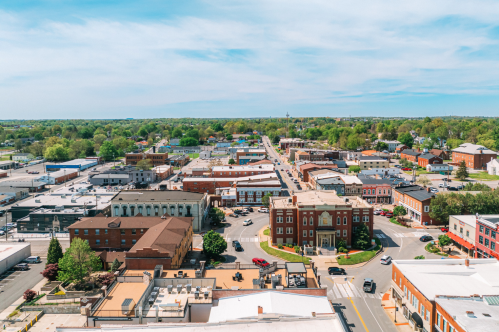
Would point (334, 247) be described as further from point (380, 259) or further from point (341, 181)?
point (341, 181)

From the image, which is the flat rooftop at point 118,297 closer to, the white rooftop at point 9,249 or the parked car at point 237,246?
the parked car at point 237,246

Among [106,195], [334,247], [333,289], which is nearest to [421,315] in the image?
[333,289]

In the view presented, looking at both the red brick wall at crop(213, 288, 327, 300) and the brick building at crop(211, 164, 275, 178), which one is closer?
the red brick wall at crop(213, 288, 327, 300)

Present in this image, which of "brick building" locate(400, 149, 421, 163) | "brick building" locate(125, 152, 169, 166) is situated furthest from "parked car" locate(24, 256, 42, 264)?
"brick building" locate(400, 149, 421, 163)

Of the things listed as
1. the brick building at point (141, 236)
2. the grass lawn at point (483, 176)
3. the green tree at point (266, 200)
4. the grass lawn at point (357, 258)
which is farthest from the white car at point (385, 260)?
the grass lawn at point (483, 176)

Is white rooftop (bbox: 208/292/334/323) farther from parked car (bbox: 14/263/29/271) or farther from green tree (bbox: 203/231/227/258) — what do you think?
parked car (bbox: 14/263/29/271)

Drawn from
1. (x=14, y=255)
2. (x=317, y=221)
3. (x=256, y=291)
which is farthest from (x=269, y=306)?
(x=14, y=255)

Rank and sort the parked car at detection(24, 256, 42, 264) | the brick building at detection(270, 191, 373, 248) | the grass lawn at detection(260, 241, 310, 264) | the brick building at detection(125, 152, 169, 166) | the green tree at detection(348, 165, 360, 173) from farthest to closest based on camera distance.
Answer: the brick building at detection(125, 152, 169, 166)
the green tree at detection(348, 165, 360, 173)
the brick building at detection(270, 191, 373, 248)
the parked car at detection(24, 256, 42, 264)
the grass lawn at detection(260, 241, 310, 264)
